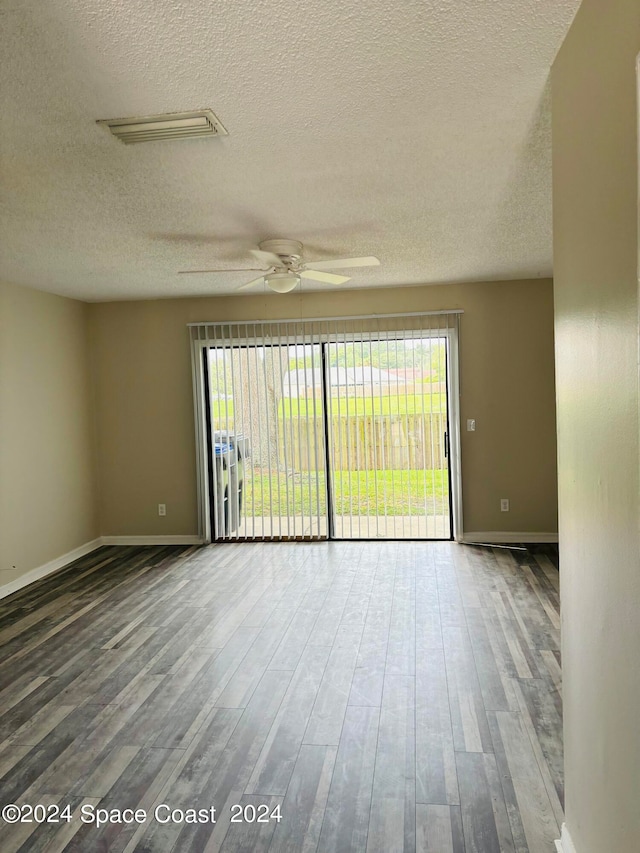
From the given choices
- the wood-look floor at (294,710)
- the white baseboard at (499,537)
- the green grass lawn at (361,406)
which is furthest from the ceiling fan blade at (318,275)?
the white baseboard at (499,537)

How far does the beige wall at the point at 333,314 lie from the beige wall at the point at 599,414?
4063mm

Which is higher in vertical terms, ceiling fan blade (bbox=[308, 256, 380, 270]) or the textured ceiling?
the textured ceiling

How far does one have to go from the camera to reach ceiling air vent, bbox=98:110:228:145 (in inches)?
88.3

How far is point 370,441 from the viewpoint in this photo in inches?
244

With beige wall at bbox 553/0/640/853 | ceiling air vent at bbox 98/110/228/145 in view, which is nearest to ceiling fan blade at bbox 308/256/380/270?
ceiling air vent at bbox 98/110/228/145

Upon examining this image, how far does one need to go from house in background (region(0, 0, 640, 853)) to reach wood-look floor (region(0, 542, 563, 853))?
0.52 meters

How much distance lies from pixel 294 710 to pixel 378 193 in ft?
8.40

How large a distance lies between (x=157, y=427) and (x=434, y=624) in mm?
3673

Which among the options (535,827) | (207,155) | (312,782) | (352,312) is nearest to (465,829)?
(535,827)

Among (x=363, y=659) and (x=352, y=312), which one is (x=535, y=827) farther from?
(x=352, y=312)

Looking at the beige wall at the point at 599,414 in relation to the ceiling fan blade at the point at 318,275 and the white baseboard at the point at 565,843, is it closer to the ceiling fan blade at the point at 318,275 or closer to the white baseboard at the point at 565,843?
the white baseboard at the point at 565,843

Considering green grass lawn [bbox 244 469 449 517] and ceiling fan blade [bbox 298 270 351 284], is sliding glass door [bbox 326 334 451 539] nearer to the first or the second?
green grass lawn [bbox 244 469 449 517]

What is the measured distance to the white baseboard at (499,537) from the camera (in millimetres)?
5977

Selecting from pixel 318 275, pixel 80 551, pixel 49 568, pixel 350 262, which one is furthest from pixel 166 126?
pixel 80 551
